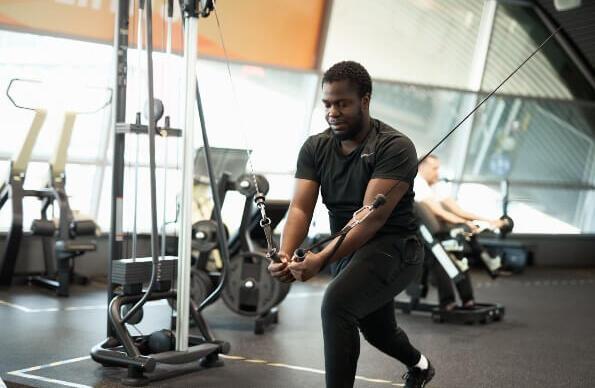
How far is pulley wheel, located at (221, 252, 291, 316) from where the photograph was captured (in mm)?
5551

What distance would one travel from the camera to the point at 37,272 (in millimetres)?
7703

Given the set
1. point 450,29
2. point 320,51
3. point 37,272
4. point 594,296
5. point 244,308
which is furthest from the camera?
point 450,29

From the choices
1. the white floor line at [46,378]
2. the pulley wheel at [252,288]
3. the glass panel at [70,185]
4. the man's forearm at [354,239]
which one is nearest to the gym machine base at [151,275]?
the white floor line at [46,378]

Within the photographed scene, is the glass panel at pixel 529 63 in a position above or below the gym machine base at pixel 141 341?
above

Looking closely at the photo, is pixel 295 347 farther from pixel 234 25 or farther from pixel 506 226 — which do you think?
pixel 234 25

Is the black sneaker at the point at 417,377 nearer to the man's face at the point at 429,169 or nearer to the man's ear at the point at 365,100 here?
the man's ear at the point at 365,100

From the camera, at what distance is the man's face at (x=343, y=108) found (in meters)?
3.04

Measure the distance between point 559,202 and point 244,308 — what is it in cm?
782

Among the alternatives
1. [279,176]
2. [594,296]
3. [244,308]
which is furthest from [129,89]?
[594,296]

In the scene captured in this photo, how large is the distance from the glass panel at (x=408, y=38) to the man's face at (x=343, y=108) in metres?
6.70

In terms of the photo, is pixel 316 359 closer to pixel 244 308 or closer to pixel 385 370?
pixel 385 370

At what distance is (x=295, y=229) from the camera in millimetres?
3189

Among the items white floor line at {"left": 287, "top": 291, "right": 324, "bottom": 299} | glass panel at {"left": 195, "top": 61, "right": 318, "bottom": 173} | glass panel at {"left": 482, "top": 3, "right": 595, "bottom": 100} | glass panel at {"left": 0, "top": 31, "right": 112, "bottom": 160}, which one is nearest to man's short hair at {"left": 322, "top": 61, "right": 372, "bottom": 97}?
white floor line at {"left": 287, "top": 291, "right": 324, "bottom": 299}

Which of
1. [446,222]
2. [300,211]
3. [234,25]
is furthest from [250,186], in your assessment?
[234,25]
